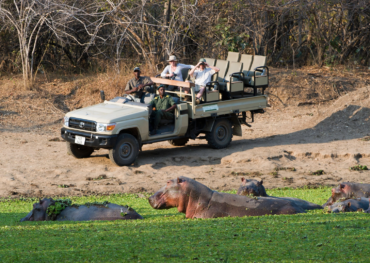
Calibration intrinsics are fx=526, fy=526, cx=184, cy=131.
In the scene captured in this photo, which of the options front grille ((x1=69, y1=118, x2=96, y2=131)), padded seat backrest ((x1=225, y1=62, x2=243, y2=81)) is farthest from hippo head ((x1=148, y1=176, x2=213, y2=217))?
padded seat backrest ((x1=225, y1=62, x2=243, y2=81))

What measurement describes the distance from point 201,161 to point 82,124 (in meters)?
Answer: 3.14

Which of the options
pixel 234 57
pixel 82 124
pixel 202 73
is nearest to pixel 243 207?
pixel 82 124

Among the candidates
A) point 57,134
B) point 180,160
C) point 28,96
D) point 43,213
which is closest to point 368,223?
point 43,213

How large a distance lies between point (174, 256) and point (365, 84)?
18.2 m

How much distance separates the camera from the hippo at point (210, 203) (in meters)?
7.45

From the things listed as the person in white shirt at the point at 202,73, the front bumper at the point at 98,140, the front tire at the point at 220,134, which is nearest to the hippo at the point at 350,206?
the front bumper at the point at 98,140

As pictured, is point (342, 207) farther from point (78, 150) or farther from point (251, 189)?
point (78, 150)

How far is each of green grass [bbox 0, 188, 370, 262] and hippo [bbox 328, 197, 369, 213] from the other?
638mm

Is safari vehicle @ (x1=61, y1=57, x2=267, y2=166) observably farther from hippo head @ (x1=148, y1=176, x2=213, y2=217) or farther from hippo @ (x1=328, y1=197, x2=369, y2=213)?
hippo @ (x1=328, y1=197, x2=369, y2=213)

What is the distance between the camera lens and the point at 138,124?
12656 millimetres

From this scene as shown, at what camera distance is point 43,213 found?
760cm

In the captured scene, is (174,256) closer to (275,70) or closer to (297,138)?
(297,138)

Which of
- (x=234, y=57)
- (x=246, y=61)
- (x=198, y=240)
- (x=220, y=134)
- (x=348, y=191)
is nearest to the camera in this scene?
(x=198, y=240)

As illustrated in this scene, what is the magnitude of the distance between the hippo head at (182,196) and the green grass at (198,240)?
0.82 meters
